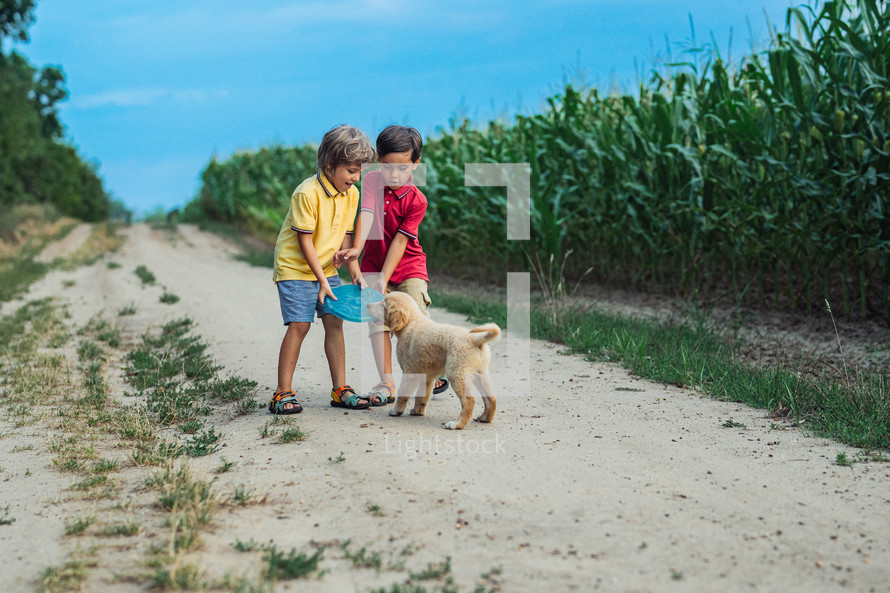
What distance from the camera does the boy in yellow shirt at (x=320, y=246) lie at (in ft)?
14.5

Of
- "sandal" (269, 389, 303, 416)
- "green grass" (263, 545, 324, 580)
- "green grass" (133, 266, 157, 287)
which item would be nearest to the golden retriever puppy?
"sandal" (269, 389, 303, 416)

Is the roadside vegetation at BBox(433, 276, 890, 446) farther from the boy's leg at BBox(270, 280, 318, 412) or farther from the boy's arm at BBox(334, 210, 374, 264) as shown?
the boy's leg at BBox(270, 280, 318, 412)

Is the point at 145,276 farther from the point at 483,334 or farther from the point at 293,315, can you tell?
the point at 483,334

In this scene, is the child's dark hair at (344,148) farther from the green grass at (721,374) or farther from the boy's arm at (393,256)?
the green grass at (721,374)

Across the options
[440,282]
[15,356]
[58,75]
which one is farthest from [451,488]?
[58,75]

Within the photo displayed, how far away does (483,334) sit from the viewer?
4.01 meters

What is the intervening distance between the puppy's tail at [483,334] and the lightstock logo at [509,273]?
1066 mm

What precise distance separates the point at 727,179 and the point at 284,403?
6166 millimetres

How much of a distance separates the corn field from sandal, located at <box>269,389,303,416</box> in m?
5.30

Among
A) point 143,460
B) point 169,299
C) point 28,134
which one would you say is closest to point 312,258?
point 143,460

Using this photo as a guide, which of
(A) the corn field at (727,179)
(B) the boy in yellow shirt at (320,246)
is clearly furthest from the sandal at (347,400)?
(A) the corn field at (727,179)

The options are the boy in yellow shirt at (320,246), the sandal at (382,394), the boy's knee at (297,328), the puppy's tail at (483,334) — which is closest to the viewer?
the puppy's tail at (483,334)

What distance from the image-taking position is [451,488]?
3352mm

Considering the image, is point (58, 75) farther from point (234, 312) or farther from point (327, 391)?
point (327, 391)
